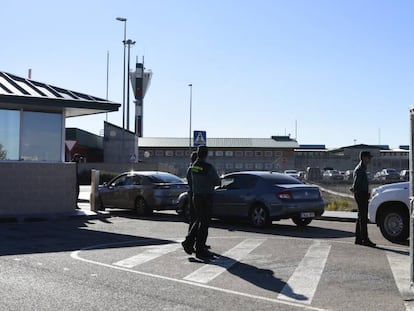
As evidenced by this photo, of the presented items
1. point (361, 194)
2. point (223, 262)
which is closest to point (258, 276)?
point (223, 262)

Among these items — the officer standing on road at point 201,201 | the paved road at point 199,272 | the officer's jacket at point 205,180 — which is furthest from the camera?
the officer's jacket at point 205,180

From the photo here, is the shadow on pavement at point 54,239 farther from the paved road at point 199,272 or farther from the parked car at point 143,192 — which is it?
the parked car at point 143,192

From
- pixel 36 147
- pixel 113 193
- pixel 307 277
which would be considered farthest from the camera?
pixel 113 193

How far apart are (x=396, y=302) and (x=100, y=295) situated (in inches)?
137

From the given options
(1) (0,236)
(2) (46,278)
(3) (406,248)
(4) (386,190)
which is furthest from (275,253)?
(1) (0,236)

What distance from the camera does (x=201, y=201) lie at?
1010 centimetres

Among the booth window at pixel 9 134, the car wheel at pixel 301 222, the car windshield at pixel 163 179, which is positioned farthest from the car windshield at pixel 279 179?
the booth window at pixel 9 134

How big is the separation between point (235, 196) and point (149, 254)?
543 centimetres

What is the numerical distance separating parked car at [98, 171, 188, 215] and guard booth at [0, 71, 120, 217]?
7.37ft

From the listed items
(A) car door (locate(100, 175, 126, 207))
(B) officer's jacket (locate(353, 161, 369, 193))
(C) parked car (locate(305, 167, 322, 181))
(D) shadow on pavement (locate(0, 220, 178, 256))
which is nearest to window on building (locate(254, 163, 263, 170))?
(C) parked car (locate(305, 167, 322, 181))

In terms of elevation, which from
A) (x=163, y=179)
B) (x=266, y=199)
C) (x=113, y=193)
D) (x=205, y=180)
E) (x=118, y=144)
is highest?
(x=118, y=144)

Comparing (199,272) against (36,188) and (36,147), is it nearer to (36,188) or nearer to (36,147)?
(36,188)

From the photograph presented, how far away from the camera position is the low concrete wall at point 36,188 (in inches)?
655

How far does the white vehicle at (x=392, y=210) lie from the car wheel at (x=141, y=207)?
8482mm
